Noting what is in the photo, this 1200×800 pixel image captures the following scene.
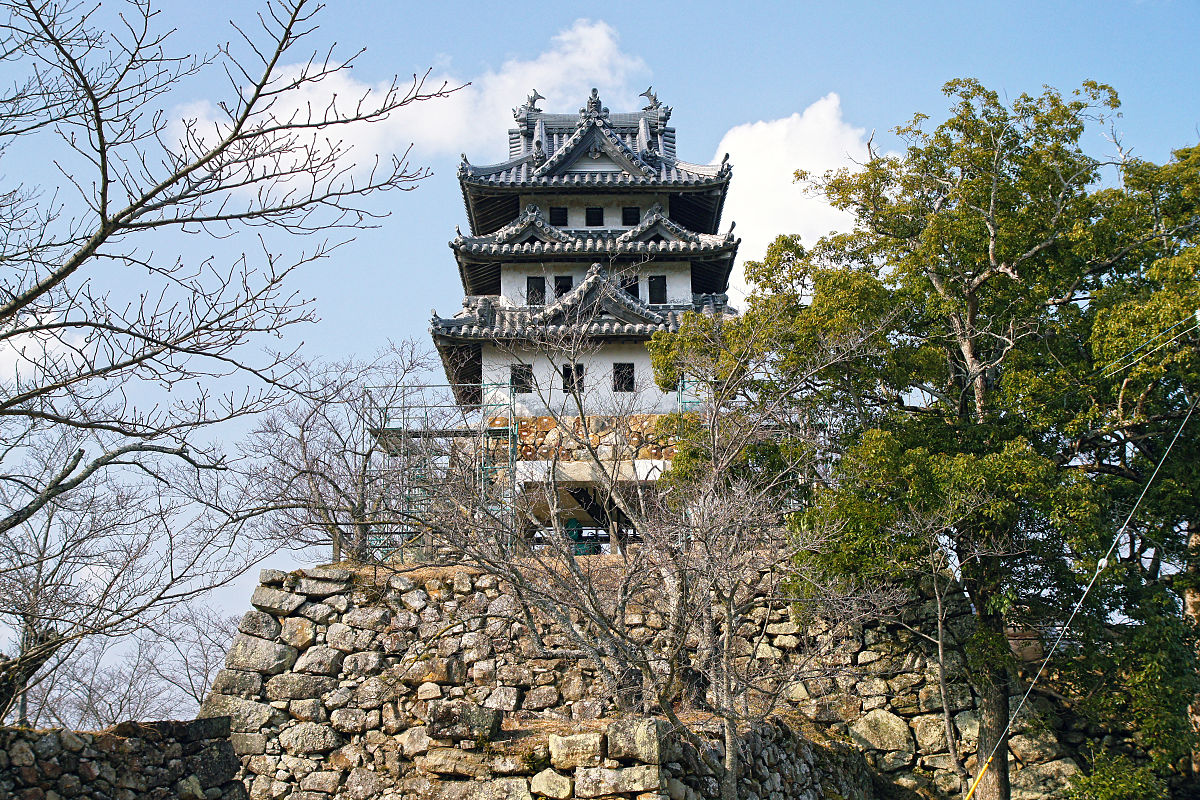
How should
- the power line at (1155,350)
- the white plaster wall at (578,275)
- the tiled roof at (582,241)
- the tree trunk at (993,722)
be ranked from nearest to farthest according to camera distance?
the power line at (1155,350)
the tree trunk at (993,722)
the tiled roof at (582,241)
the white plaster wall at (578,275)

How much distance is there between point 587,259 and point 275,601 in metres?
11.3

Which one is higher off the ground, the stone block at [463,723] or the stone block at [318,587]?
the stone block at [318,587]

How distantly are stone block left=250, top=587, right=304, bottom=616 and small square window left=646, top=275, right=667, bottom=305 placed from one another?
11.5 m

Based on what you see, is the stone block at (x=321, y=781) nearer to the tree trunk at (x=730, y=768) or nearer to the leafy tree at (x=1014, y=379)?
the tree trunk at (x=730, y=768)

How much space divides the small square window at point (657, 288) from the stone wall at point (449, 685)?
903 cm

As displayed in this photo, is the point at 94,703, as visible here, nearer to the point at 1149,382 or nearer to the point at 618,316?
the point at 618,316

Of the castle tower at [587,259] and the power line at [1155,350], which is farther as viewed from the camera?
the castle tower at [587,259]

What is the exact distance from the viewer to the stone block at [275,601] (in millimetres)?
12602

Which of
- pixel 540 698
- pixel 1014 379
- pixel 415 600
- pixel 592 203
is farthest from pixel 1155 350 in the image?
pixel 592 203

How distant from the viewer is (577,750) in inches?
305

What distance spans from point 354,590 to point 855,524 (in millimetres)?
6724

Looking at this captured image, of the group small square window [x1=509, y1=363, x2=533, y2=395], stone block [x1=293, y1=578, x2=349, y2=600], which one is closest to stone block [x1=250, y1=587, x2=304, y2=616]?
stone block [x1=293, y1=578, x2=349, y2=600]

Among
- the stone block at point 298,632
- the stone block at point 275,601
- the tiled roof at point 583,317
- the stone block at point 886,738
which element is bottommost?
the stone block at point 886,738

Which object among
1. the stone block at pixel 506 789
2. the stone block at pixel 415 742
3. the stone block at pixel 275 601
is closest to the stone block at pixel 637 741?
the stone block at pixel 506 789
